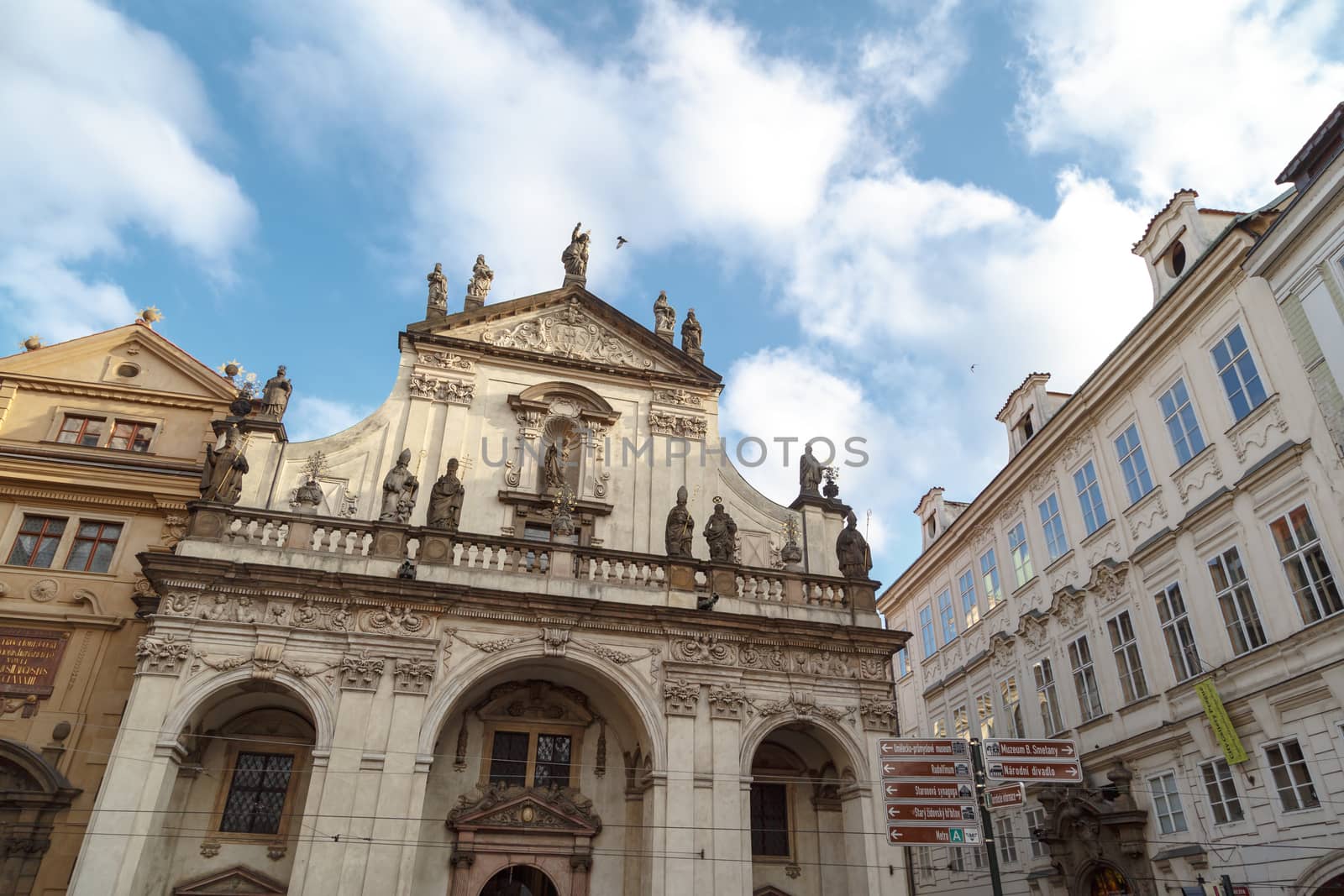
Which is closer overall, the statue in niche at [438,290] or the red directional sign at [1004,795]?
the red directional sign at [1004,795]

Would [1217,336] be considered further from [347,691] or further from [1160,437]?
[347,691]

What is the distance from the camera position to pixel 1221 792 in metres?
Result: 16.0

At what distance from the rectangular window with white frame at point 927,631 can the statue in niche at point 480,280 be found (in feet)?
60.8

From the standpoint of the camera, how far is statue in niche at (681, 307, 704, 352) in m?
23.4

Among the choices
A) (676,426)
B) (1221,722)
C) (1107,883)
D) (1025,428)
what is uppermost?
(1025,428)

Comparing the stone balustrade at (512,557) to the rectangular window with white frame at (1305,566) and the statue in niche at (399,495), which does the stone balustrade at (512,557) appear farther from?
the rectangular window with white frame at (1305,566)

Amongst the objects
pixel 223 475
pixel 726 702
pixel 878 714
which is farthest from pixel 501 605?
pixel 878 714

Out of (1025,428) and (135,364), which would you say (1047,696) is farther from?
(135,364)

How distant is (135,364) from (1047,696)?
24.3m

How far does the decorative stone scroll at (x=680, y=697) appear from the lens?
1633 cm

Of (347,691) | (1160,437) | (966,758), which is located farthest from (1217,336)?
(347,691)

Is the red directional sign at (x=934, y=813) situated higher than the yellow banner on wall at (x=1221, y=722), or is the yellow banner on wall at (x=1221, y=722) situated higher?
the yellow banner on wall at (x=1221, y=722)

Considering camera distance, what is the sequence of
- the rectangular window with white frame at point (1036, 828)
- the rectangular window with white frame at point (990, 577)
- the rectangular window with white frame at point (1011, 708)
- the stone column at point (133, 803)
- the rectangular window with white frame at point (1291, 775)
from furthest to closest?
1. the rectangular window with white frame at point (990, 577)
2. the rectangular window with white frame at point (1011, 708)
3. the rectangular window with white frame at point (1036, 828)
4. the rectangular window with white frame at point (1291, 775)
5. the stone column at point (133, 803)

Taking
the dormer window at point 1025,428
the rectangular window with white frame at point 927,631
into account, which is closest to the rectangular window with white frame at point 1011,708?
the rectangular window with white frame at point 927,631
